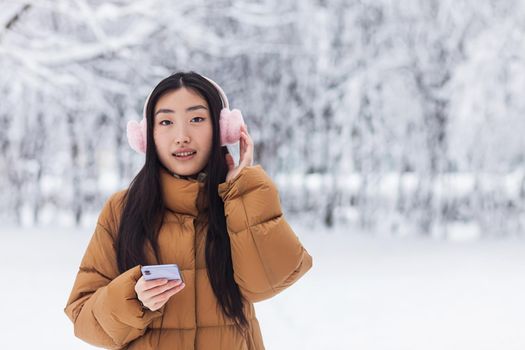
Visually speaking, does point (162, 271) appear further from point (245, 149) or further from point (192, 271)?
point (245, 149)

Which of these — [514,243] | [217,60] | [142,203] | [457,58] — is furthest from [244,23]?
[142,203]

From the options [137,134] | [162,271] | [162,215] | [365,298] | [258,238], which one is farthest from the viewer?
[365,298]

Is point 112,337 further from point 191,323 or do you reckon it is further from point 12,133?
point 12,133

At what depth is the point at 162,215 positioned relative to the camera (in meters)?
1.46

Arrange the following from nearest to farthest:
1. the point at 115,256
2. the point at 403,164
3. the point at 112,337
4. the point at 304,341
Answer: the point at 112,337, the point at 115,256, the point at 304,341, the point at 403,164

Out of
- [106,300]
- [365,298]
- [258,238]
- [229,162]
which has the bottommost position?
[365,298]

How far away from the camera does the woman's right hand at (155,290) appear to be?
1229 millimetres

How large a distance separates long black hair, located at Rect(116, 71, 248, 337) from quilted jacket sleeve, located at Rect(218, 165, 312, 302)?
43 millimetres

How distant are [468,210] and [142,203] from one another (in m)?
8.78

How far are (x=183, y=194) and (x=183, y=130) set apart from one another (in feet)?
0.55

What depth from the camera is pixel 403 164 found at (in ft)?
30.6

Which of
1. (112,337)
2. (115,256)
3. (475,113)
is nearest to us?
(112,337)

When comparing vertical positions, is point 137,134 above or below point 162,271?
above

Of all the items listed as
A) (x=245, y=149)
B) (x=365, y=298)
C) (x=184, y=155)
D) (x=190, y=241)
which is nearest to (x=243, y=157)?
(x=245, y=149)
